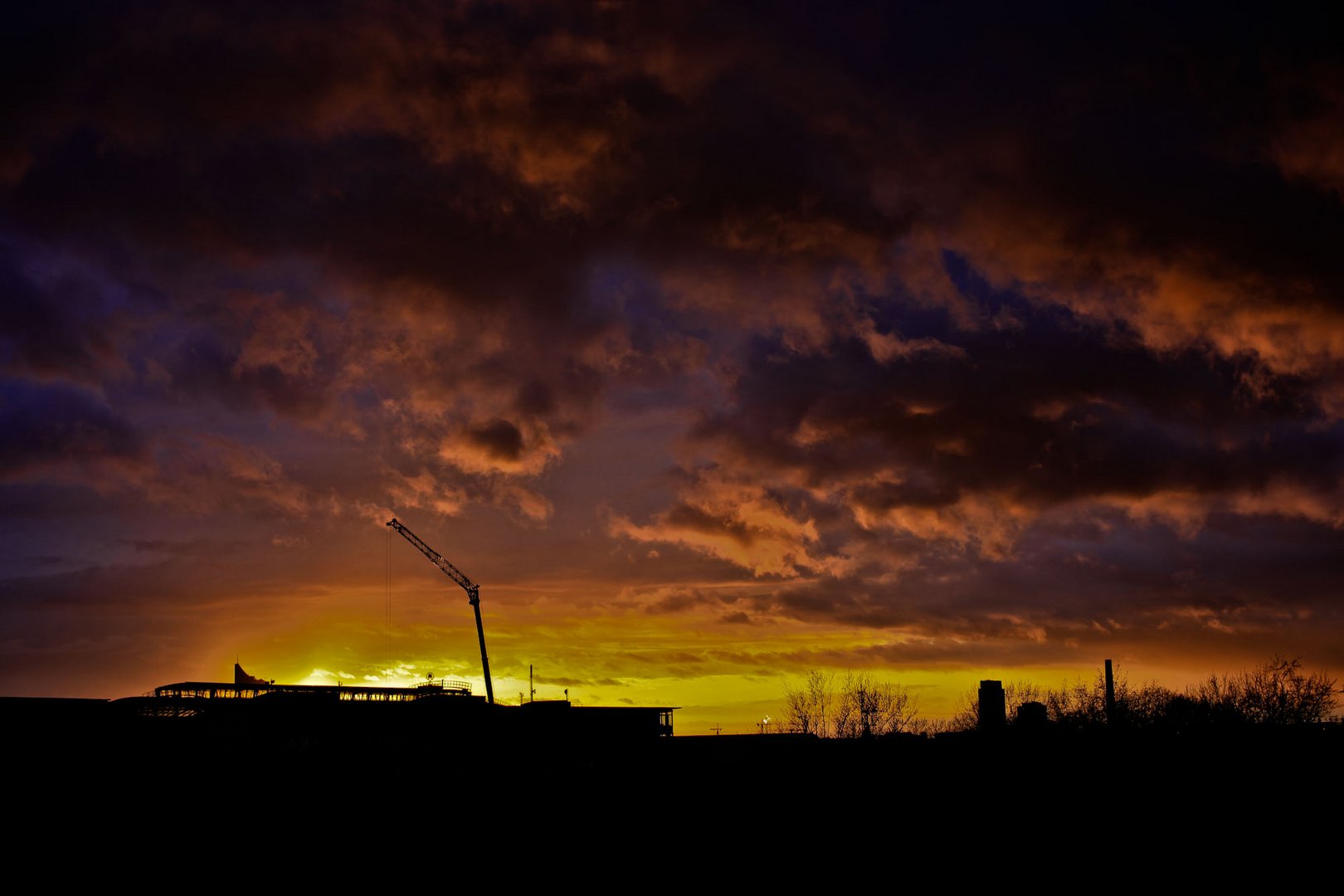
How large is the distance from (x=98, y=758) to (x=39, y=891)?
60.9 ft

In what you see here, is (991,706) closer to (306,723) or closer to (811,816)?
(811,816)

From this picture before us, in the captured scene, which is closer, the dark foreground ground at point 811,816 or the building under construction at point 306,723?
the dark foreground ground at point 811,816

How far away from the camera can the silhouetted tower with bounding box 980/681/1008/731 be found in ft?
144

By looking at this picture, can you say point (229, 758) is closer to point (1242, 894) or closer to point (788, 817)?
point (788, 817)

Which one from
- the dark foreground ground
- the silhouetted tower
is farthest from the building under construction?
the silhouetted tower

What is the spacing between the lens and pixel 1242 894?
29047 millimetres

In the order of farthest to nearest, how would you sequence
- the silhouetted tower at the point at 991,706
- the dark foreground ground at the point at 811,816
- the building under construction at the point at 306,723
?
the building under construction at the point at 306,723 → the silhouetted tower at the point at 991,706 → the dark foreground ground at the point at 811,816

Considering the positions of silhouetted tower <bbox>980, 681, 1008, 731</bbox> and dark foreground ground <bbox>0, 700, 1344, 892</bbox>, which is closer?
dark foreground ground <bbox>0, 700, 1344, 892</bbox>

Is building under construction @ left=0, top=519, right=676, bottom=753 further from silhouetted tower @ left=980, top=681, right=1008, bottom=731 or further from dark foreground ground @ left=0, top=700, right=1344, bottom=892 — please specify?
silhouetted tower @ left=980, top=681, right=1008, bottom=731

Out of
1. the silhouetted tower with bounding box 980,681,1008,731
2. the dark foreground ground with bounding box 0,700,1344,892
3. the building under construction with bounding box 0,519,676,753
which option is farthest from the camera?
the building under construction with bounding box 0,519,676,753

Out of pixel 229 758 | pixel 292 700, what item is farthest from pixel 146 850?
pixel 292 700

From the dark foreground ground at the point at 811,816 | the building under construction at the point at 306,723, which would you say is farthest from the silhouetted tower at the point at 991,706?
the building under construction at the point at 306,723

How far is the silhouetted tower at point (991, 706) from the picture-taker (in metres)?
43.9

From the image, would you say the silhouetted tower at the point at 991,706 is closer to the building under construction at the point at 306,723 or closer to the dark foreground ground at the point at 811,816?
the dark foreground ground at the point at 811,816
